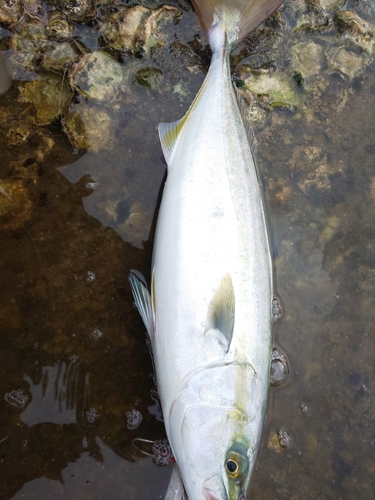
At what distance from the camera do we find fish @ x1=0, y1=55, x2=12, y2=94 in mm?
2361

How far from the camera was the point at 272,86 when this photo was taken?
8.48 ft

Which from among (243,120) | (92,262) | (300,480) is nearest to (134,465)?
(300,480)

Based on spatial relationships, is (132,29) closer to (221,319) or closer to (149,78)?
(149,78)

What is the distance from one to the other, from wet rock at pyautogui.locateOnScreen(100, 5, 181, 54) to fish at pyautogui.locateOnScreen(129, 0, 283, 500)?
0.57 meters

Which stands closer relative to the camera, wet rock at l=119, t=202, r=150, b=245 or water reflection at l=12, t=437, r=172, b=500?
water reflection at l=12, t=437, r=172, b=500

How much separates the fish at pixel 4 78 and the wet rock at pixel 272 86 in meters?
1.45

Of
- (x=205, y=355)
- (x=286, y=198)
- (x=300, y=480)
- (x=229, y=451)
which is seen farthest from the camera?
(x=286, y=198)

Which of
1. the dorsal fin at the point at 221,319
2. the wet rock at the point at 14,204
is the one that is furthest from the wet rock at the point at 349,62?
the wet rock at the point at 14,204

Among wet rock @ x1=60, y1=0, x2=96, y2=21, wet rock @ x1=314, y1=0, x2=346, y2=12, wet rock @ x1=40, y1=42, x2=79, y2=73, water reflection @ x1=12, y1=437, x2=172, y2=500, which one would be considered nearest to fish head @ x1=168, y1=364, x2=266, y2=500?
water reflection @ x1=12, y1=437, x2=172, y2=500

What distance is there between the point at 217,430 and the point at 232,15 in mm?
2420

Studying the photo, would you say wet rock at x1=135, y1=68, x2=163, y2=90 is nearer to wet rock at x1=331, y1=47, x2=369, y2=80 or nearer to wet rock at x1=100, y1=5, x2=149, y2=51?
wet rock at x1=100, y1=5, x2=149, y2=51

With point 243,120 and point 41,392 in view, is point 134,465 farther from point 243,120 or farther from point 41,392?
point 243,120

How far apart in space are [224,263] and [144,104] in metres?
1.23

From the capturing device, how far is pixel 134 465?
6.43ft
